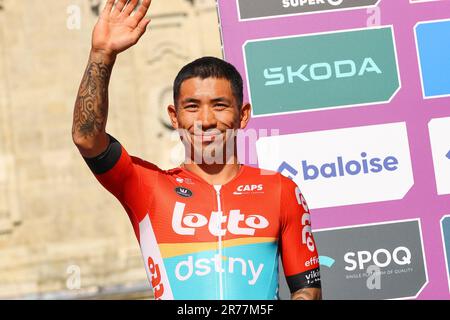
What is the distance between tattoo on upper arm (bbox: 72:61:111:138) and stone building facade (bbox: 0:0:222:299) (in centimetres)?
1605

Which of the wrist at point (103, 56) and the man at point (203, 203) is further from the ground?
the wrist at point (103, 56)

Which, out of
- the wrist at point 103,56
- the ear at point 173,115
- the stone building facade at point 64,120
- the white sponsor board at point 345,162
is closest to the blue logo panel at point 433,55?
the white sponsor board at point 345,162

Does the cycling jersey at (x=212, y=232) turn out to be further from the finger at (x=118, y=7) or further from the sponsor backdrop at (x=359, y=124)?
the sponsor backdrop at (x=359, y=124)

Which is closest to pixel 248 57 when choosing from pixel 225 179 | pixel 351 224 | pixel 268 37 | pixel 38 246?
pixel 268 37

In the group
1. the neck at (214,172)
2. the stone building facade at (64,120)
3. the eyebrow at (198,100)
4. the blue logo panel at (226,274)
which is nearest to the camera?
the blue logo panel at (226,274)

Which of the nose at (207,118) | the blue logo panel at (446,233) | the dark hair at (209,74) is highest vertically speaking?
the dark hair at (209,74)

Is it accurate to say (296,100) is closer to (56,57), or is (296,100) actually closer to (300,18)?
(300,18)

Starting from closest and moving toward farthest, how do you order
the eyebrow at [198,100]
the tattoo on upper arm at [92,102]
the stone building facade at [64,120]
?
1. the tattoo on upper arm at [92,102]
2. the eyebrow at [198,100]
3. the stone building facade at [64,120]

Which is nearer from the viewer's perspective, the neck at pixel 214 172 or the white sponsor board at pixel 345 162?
the neck at pixel 214 172

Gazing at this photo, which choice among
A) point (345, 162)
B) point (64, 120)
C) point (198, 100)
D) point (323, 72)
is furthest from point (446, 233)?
point (64, 120)

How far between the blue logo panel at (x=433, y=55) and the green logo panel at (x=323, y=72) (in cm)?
15

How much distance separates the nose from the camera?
4.81 meters

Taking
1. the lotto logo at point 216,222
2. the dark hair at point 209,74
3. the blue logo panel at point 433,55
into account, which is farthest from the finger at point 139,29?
the blue logo panel at point 433,55

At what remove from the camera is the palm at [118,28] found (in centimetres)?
466
